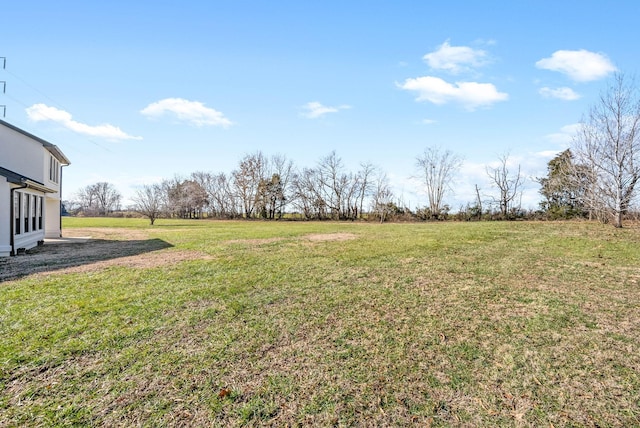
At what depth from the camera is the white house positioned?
1070cm

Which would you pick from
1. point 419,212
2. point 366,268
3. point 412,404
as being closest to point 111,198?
point 419,212

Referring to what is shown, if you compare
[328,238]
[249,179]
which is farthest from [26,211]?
[249,179]

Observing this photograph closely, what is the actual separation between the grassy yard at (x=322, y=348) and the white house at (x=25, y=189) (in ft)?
18.6

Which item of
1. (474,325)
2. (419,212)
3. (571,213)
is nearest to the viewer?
(474,325)

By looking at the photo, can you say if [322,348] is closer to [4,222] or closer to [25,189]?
[4,222]

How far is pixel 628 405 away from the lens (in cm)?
269

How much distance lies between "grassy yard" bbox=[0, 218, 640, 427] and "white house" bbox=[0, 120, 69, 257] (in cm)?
566

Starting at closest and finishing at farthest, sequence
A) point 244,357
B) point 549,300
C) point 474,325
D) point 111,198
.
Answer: point 244,357, point 474,325, point 549,300, point 111,198

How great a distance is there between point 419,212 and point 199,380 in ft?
104

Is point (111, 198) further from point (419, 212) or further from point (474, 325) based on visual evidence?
point (474, 325)

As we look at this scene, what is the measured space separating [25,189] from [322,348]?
1460cm

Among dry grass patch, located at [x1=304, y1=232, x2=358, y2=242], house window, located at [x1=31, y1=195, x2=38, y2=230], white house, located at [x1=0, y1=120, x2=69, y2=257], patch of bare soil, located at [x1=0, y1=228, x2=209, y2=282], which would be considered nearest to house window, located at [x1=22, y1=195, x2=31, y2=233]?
white house, located at [x1=0, y1=120, x2=69, y2=257]

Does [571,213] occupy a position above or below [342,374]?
above

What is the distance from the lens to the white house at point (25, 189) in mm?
10695
